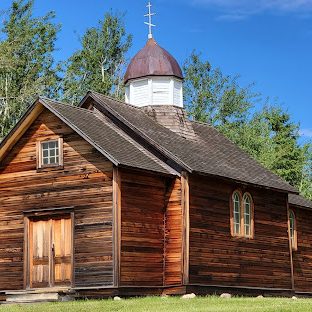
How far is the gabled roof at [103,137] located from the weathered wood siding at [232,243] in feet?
6.23

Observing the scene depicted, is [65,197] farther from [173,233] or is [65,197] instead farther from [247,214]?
[247,214]

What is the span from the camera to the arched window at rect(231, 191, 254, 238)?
31.1m

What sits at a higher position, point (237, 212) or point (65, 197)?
point (65, 197)

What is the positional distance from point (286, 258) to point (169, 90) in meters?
8.44

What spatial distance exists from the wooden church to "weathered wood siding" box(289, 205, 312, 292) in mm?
5137

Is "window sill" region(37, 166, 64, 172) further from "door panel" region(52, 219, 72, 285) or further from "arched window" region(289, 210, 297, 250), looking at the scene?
"arched window" region(289, 210, 297, 250)

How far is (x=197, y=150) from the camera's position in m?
31.9

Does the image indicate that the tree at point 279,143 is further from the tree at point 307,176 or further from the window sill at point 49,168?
the window sill at point 49,168

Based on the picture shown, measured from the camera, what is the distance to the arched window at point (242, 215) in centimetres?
3114

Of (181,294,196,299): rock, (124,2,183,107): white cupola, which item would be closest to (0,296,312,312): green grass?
(181,294,196,299): rock

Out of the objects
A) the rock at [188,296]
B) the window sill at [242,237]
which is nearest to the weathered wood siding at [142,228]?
the rock at [188,296]

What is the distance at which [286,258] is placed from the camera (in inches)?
1344

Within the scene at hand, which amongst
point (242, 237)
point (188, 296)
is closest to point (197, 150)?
point (242, 237)

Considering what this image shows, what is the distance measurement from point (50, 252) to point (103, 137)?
4325 millimetres
